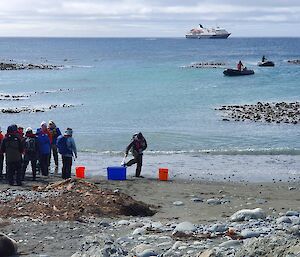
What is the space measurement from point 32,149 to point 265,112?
22247mm

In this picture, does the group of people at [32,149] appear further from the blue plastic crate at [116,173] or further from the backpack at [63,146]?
the blue plastic crate at [116,173]

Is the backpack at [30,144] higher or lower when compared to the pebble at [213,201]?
higher

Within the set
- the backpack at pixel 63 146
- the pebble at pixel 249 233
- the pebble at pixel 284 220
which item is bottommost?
the pebble at pixel 284 220

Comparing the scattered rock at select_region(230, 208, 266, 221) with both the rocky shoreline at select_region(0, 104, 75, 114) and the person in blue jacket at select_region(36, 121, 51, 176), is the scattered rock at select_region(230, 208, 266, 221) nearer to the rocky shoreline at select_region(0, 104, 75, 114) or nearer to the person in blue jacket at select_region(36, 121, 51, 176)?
the person in blue jacket at select_region(36, 121, 51, 176)

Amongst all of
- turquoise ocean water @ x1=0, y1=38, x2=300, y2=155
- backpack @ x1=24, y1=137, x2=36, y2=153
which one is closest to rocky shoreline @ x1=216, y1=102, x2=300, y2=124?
turquoise ocean water @ x1=0, y1=38, x2=300, y2=155

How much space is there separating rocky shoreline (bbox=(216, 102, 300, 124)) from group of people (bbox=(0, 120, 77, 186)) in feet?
58.9

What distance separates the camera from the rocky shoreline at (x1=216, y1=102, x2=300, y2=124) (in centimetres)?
3466

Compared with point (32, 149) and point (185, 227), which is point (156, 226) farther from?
point (32, 149)

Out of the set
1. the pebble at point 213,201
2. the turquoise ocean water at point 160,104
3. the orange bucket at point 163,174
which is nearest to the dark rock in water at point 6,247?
the pebble at point 213,201

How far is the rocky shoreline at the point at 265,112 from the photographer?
34.7 m

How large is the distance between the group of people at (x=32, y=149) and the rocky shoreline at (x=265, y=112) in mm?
17968

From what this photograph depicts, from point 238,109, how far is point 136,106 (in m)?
7.36

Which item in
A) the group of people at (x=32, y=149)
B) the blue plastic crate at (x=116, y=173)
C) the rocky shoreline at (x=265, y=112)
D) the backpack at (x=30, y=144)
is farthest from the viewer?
the rocky shoreline at (x=265, y=112)

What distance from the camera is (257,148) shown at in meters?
26.2
